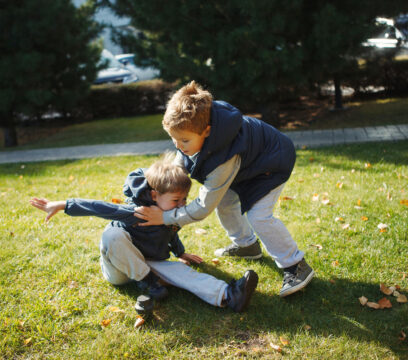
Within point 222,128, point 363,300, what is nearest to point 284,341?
point 363,300

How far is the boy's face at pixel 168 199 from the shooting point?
2.54 m

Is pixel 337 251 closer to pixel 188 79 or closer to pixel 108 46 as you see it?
pixel 188 79

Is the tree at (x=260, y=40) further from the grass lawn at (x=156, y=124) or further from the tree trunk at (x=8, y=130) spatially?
the tree trunk at (x=8, y=130)

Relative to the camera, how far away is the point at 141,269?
2617 millimetres

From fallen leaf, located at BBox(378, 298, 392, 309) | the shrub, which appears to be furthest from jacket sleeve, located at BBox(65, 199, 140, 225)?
A: the shrub

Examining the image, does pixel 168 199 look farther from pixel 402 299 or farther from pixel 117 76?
pixel 117 76

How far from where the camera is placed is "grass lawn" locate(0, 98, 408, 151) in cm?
823

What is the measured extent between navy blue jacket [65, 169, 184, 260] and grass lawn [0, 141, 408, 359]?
1.12 ft

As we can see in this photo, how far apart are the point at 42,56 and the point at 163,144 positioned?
12.0ft

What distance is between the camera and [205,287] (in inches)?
100

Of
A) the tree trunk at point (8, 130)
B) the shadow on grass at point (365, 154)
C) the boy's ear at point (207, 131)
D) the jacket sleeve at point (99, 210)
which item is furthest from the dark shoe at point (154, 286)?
the tree trunk at point (8, 130)

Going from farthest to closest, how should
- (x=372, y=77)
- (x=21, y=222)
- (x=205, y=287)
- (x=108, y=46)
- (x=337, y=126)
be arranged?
(x=108, y=46)
(x=372, y=77)
(x=337, y=126)
(x=21, y=222)
(x=205, y=287)

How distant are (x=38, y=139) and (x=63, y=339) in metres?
9.09

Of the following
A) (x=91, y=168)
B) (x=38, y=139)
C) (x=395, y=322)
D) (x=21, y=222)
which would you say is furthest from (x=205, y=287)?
(x=38, y=139)
